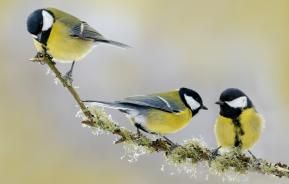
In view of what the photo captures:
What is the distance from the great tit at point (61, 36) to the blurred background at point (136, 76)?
111 cm

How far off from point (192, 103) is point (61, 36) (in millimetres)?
274

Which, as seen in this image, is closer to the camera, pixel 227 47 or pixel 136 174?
pixel 136 174

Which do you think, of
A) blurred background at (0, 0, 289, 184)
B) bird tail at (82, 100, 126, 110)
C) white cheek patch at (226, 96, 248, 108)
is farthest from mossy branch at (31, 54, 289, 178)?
blurred background at (0, 0, 289, 184)

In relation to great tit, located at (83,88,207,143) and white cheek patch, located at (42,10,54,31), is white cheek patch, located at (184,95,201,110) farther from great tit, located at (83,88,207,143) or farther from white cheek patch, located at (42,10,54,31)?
white cheek patch, located at (42,10,54,31)

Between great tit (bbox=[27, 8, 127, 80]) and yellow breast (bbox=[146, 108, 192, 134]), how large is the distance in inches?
6.0

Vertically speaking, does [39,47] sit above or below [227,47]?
above

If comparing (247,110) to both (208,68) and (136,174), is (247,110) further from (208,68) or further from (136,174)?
(208,68)

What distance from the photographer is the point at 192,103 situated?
108 cm

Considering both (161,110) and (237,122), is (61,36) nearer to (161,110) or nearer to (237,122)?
(161,110)

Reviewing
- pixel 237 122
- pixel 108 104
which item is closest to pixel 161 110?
pixel 237 122

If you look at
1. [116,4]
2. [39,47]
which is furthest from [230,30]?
[39,47]

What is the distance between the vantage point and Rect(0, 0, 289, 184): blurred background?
2.45 m

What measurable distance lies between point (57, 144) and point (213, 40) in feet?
3.05

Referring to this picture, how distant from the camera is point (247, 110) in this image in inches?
41.3
